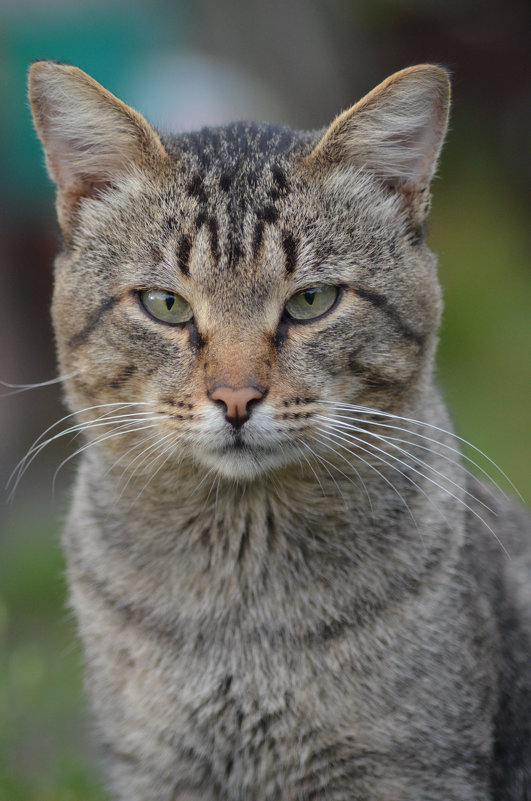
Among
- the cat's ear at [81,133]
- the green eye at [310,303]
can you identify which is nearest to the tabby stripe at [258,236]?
the green eye at [310,303]

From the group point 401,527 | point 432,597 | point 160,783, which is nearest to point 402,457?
point 401,527

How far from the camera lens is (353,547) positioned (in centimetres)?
275

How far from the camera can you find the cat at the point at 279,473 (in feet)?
8.36

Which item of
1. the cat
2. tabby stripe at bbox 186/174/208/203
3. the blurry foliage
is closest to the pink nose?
the cat

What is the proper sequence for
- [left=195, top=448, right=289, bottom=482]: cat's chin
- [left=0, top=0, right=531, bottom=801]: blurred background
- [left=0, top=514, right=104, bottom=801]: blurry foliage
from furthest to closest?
1. [left=0, top=0, right=531, bottom=801]: blurred background
2. [left=0, top=514, right=104, bottom=801]: blurry foliage
3. [left=195, top=448, right=289, bottom=482]: cat's chin

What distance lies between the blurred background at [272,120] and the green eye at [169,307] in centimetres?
263

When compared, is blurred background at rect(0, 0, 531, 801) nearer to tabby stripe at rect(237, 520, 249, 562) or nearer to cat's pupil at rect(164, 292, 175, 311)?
tabby stripe at rect(237, 520, 249, 562)

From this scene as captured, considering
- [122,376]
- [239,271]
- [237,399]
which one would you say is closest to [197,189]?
[239,271]

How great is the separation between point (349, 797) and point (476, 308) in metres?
5.59

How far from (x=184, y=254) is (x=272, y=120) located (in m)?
5.20

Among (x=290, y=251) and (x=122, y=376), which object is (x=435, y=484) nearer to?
(x=290, y=251)

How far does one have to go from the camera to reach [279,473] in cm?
266

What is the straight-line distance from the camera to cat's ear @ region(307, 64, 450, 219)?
2.62m

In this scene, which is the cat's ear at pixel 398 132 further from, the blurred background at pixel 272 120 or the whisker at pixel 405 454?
the blurred background at pixel 272 120
